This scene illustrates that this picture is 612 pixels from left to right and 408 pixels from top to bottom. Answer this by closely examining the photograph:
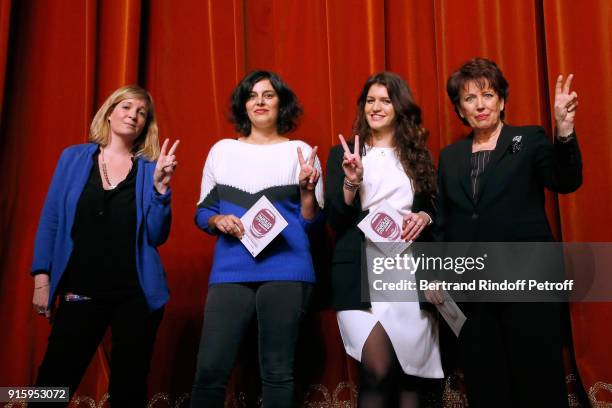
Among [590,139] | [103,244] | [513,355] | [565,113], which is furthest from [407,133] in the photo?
[103,244]

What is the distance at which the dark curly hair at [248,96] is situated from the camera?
7.27ft

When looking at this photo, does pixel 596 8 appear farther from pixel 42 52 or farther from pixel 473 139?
pixel 42 52

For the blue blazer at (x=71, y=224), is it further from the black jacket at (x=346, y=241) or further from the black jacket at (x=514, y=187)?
the black jacket at (x=514, y=187)

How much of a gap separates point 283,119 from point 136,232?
738mm

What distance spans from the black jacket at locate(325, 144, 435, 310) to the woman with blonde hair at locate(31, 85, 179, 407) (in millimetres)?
568

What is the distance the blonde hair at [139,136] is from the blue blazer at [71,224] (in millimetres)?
133

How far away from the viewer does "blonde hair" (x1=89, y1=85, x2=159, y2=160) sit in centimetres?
205

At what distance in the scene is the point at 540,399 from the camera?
1665 millimetres

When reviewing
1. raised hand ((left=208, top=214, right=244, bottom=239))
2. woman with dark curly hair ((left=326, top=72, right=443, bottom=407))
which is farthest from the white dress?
raised hand ((left=208, top=214, right=244, bottom=239))

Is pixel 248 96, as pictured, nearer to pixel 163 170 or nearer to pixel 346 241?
pixel 163 170

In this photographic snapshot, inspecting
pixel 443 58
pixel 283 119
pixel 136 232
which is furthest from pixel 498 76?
pixel 136 232

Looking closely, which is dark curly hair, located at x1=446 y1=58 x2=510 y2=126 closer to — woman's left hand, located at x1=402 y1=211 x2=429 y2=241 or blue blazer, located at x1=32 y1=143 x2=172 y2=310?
woman's left hand, located at x1=402 y1=211 x2=429 y2=241

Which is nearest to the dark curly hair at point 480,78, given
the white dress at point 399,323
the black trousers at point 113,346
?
the white dress at point 399,323

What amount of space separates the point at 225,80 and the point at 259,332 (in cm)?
136
